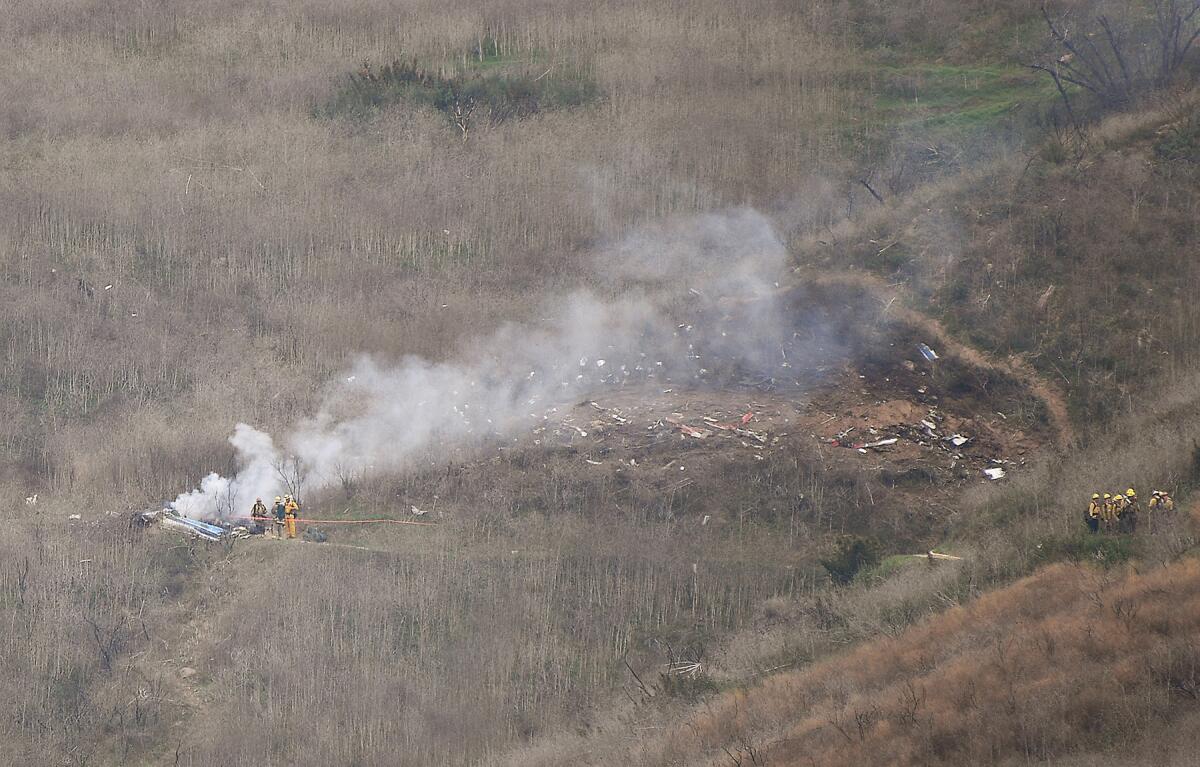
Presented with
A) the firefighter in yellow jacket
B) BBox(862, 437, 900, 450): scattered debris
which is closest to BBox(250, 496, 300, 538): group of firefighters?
BBox(862, 437, 900, 450): scattered debris

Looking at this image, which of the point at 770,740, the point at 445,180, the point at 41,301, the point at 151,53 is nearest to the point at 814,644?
the point at 770,740

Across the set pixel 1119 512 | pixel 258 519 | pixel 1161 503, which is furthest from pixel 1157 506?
pixel 258 519

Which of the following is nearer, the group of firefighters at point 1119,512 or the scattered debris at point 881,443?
the group of firefighters at point 1119,512

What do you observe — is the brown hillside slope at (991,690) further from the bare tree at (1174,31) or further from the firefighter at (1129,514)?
the bare tree at (1174,31)

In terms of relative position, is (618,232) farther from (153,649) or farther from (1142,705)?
(1142,705)

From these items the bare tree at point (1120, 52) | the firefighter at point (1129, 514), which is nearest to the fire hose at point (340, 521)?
the firefighter at point (1129, 514)

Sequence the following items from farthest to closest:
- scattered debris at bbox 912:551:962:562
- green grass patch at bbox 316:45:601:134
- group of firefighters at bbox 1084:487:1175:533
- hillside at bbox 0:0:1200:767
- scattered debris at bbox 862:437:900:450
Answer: green grass patch at bbox 316:45:601:134 < scattered debris at bbox 862:437:900:450 < scattered debris at bbox 912:551:962:562 < group of firefighters at bbox 1084:487:1175:533 < hillside at bbox 0:0:1200:767

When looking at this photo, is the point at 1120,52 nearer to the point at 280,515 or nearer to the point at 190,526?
the point at 280,515

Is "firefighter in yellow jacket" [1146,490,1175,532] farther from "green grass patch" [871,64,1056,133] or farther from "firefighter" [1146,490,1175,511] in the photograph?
"green grass patch" [871,64,1056,133]
